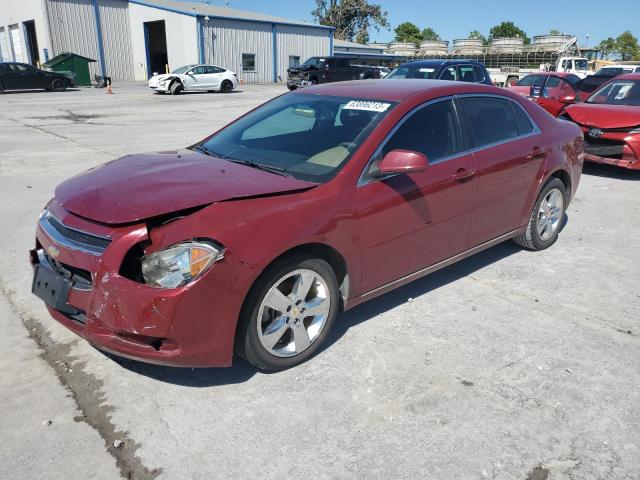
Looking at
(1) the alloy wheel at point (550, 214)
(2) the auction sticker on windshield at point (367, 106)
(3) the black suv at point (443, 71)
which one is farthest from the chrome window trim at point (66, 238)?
(3) the black suv at point (443, 71)

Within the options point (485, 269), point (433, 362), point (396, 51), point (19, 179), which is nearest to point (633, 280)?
point (485, 269)

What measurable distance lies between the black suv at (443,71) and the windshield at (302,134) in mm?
9685

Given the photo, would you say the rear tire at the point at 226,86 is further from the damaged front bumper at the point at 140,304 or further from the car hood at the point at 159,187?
the damaged front bumper at the point at 140,304

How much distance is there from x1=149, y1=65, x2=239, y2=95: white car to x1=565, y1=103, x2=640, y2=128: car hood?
20821 mm

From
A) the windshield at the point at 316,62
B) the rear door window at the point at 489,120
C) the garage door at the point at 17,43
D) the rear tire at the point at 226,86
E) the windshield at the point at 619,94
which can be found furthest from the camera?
the garage door at the point at 17,43

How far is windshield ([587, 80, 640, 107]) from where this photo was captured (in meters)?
9.15

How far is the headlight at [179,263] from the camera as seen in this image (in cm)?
274

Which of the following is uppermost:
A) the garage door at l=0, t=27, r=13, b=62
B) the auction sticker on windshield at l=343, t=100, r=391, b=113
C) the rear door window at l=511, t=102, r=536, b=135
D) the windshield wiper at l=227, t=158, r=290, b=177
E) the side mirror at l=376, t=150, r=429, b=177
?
the garage door at l=0, t=27, r=13, b=62

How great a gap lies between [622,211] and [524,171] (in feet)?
10.1

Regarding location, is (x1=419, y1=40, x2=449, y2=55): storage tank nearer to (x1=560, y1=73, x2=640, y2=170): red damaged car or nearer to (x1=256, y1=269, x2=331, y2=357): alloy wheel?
(x1=560, y1=73, x2=640, y2=170): red damaged car

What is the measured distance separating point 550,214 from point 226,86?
2544 cm

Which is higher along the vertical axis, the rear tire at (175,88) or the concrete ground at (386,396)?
the rear tire at (175,88)

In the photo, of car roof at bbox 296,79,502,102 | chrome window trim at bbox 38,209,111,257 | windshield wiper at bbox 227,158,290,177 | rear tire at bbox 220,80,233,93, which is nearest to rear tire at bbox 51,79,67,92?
rear tire at bbox 220,80,233,93

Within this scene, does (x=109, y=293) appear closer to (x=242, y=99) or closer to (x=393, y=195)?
(x=393, y=195)
